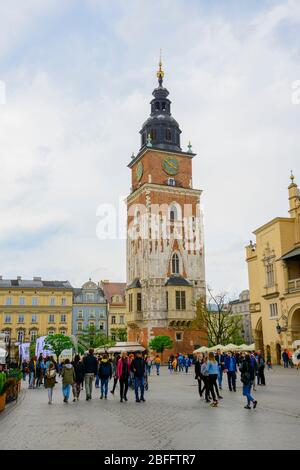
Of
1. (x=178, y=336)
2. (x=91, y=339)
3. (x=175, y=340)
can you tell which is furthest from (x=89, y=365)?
(x=91, y=339)

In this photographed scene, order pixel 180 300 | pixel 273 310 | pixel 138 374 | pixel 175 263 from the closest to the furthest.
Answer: pixel 138 374
pixel 273 310
pixel 180 300
pixel 175 263

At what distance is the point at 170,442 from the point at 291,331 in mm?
31236

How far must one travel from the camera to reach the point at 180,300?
194ft

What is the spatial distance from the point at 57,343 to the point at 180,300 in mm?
16639

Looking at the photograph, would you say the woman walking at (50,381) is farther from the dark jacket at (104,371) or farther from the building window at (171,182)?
the building window at (171,182)

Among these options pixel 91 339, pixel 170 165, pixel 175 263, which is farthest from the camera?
pixel 91 339

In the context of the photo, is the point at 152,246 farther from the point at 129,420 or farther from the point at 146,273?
the point at 129,420

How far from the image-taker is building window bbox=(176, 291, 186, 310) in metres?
59.0

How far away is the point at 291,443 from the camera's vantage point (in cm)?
845

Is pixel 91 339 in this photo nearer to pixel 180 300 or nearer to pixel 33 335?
pixel 33 335

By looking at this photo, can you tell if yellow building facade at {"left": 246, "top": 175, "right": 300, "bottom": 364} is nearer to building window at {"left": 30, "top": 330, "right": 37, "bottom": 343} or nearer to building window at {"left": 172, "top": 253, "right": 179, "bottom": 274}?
building window at {"left": 172, "top": 253, "right": 179, "bottom": 274}

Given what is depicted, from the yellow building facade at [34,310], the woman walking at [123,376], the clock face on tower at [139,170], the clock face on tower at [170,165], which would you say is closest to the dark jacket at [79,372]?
the woman walking at [123,376]

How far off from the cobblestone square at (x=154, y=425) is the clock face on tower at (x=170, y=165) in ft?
164

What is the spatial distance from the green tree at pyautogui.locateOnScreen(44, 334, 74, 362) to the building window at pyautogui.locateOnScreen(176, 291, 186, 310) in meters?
14.7
